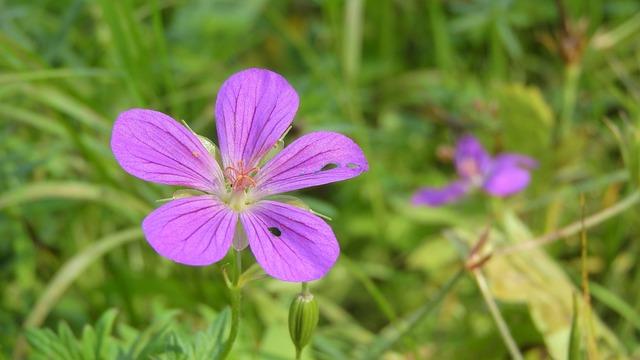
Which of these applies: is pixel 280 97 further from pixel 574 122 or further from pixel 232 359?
pixel 574 122

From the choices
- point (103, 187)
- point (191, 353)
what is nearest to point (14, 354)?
point (103, 187)

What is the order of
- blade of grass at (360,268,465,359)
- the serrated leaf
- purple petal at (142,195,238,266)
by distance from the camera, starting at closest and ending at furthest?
purple petal at (142,195,238,266) → blade of grass at (360,268,465,359) → the serrated leaf

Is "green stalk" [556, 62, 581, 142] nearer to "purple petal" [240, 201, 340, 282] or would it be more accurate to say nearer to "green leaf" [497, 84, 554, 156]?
"green leaf" [497, 84, 554, 156]

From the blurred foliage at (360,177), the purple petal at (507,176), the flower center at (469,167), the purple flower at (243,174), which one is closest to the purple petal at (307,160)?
the purple flower at (243,174)

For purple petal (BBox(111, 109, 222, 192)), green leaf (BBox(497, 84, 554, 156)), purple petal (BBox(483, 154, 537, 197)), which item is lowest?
purple petal (BBox(111, 109, 222, 192))

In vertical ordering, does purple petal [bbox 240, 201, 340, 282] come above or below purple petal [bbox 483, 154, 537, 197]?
below

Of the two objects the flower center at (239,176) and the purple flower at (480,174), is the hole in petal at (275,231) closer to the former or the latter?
→ the flower center at (239,176)

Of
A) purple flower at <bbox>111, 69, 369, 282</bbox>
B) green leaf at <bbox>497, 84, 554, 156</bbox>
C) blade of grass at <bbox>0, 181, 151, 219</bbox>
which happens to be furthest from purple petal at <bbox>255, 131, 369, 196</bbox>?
green leaf at <bbox>497, 84, 554, 156</bbox>
